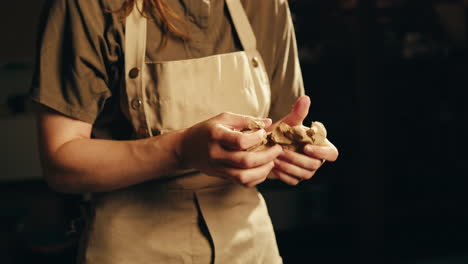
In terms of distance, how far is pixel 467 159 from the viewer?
10.5 ft

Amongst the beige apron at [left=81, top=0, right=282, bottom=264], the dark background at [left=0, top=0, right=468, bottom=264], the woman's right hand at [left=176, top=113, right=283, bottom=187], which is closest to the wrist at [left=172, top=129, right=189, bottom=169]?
the woman's right hand at [left=176, top=113, right=283, bottom=187]

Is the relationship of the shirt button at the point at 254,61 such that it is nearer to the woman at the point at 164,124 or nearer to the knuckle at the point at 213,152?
the woman at the point at 164,124

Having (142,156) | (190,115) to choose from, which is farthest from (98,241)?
(190,115)

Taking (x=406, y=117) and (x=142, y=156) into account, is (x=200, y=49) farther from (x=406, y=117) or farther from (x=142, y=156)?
(x=406, y=117)

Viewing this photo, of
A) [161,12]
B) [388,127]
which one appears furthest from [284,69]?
[388,127]

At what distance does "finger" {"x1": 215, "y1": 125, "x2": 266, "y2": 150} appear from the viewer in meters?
0.78

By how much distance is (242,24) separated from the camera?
1.06 metres

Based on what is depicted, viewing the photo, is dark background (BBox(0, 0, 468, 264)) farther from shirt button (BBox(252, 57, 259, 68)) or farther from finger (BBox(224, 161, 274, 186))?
finger (BBox(224, 161, 274, 186))

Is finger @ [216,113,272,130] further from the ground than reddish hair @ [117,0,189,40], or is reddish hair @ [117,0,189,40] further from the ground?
reddish hair @ [117,0,189,40]

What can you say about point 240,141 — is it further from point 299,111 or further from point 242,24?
point 242,24

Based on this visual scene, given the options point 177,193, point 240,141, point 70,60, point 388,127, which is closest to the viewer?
point 240,141

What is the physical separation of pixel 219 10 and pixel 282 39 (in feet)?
0.64

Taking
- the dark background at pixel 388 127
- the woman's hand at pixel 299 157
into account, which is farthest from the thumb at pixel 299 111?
the dark background at pixel 388 127

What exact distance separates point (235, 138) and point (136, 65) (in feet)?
1.00
